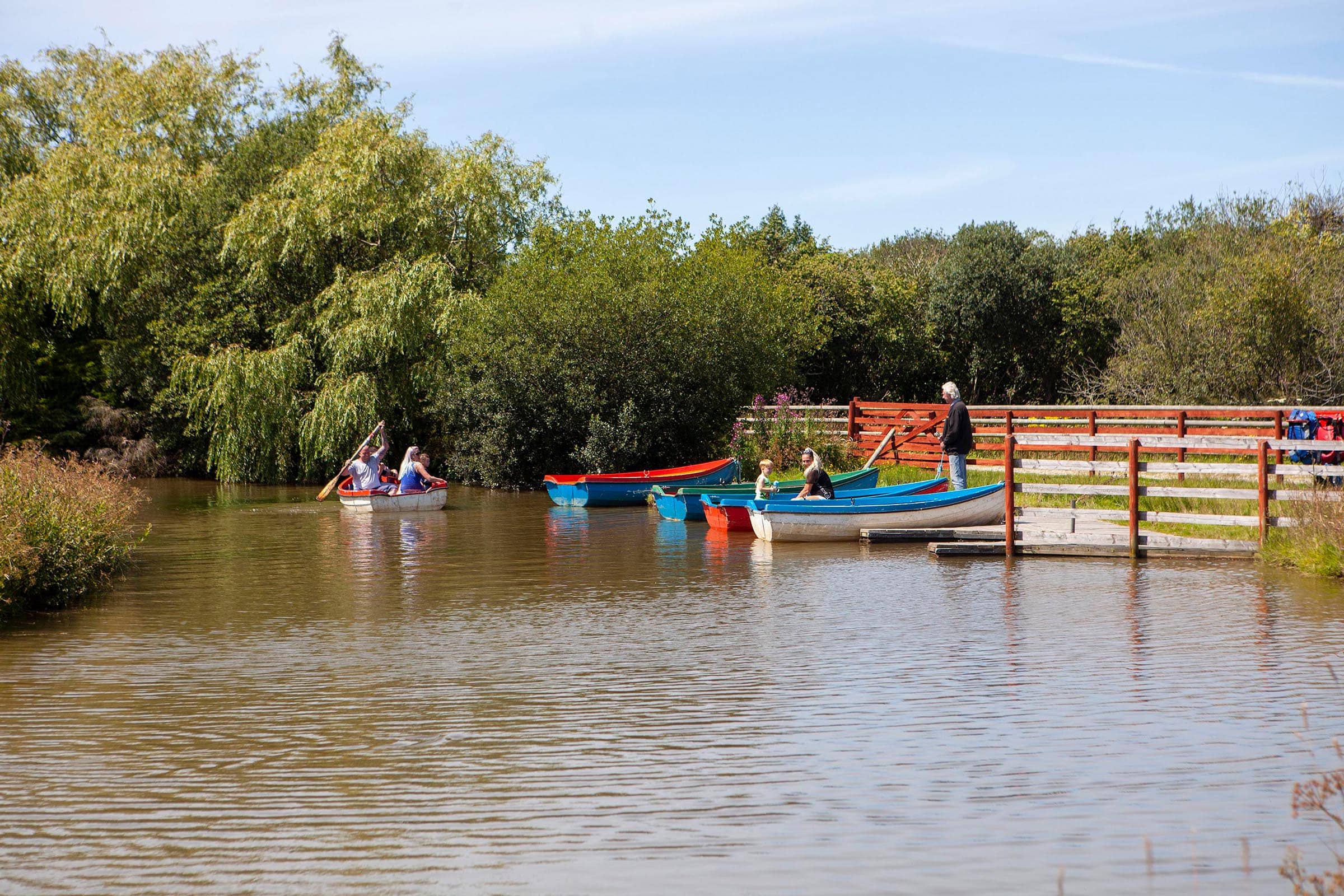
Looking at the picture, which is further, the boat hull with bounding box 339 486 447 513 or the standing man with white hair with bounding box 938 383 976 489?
the boat hull with bounding box 339 486 447 513

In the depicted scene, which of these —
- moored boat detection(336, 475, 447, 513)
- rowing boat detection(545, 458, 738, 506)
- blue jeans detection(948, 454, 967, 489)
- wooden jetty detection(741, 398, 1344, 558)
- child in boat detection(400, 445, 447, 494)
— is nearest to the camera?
wooden jetty detection(741, 398, 1344, 558)

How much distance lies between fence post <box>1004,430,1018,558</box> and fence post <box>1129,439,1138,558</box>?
60.9 inches

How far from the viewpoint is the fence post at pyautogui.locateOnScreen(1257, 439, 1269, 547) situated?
1558 centimetres

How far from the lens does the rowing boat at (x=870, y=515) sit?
1977 cm

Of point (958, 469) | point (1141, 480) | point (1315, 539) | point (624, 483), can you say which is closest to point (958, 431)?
point (958, 469)

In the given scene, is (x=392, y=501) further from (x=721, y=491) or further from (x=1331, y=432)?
(x=1331, y=432)

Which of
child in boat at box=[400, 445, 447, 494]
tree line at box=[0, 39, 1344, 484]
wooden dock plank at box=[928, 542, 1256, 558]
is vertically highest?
tree line at box=[0, 39, 1344, 484]

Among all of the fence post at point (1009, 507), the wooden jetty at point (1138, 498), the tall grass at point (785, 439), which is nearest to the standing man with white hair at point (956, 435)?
the wooden jetty at point (1138, 498)

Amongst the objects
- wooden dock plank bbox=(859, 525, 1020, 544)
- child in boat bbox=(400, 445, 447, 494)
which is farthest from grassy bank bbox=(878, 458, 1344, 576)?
child in boat bbox=(400, 445, 447, 494)

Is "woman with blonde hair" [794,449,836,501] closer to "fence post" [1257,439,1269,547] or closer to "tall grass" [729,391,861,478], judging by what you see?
"fence post" [1257,439,1269,547]

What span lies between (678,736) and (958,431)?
13.8 m

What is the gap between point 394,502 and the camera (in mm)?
28359

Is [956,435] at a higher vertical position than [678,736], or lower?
higher

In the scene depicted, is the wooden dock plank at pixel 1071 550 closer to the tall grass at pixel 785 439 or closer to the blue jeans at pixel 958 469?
the blue jeans at pixel 958 469
